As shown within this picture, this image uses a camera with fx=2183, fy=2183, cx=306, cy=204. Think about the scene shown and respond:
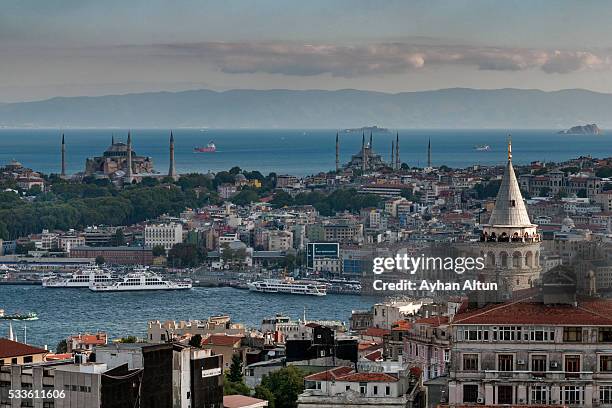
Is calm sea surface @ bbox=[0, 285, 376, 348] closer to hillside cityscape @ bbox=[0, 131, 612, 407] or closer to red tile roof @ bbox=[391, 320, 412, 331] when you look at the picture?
hillside cityscape @ bbox=[0, 131, 612, 407]

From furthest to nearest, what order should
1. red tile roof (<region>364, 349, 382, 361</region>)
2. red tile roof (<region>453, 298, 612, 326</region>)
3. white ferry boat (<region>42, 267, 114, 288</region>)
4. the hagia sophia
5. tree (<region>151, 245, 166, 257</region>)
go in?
the hagia sophia
tree (<region>151, 245, 166, 257</region>)
white ferry boat (<region>42, 267, 114, 288</region>)
red tile roof (<region>364, 349, 382, 361</region>)
red tile roof (<region>453, 298, 612, 326</region>)

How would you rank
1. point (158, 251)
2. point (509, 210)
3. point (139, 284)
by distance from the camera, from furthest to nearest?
point (158, 251)
point (139, 284)
point (509, 210)

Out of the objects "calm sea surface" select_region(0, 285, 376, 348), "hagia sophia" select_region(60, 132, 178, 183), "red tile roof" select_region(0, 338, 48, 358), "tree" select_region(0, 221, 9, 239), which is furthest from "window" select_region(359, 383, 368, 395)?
"hagia sophia" select_region(60, 132, 178, 183)

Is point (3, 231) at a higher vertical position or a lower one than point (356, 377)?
higher

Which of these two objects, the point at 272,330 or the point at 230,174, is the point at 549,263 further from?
the point at 230,174

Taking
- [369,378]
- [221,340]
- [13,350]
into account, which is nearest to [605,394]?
[369,378]

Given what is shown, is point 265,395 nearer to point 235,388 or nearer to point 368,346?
point 235,388

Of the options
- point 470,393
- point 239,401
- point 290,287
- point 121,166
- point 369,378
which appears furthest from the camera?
point 121,166

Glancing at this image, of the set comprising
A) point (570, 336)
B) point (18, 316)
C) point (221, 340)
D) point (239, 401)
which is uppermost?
point (570, 336)
